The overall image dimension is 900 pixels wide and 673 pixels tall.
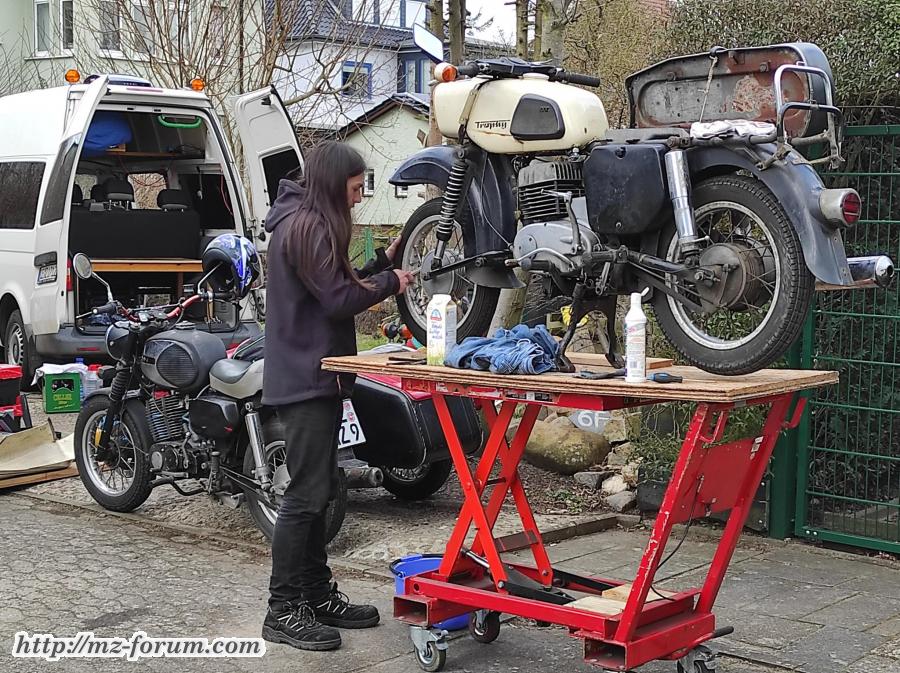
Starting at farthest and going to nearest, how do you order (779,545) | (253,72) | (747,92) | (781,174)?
(253,72)
(779,545)
(747,92)
(781,174)

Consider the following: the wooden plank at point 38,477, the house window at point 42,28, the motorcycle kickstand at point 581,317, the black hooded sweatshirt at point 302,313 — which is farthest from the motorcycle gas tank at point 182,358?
the house window at point 42,28

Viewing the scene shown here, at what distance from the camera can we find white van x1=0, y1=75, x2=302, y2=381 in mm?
10547

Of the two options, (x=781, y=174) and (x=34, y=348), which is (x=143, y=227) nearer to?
(x=34, y=348)

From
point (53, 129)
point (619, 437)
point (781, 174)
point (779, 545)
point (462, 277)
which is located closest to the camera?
point (781, 174)

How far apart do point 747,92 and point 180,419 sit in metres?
3.76

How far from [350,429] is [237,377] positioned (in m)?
0.68

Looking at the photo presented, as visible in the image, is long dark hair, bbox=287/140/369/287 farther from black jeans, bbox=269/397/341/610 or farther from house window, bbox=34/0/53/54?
house window, bbox=34/0/53/54

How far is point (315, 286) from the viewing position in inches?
202

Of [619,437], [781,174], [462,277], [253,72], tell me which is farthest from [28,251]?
[781,174]

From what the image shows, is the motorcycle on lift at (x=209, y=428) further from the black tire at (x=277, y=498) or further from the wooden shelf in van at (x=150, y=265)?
the wooden shelf in van at (x=150, y=265)

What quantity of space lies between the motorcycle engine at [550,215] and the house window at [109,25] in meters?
10.5

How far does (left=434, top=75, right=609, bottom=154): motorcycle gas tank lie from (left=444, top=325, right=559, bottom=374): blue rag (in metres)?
0.78

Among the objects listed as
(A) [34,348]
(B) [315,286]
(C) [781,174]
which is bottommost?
(A) [34,348]

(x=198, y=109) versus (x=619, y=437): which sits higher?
(x=198, y=109)
